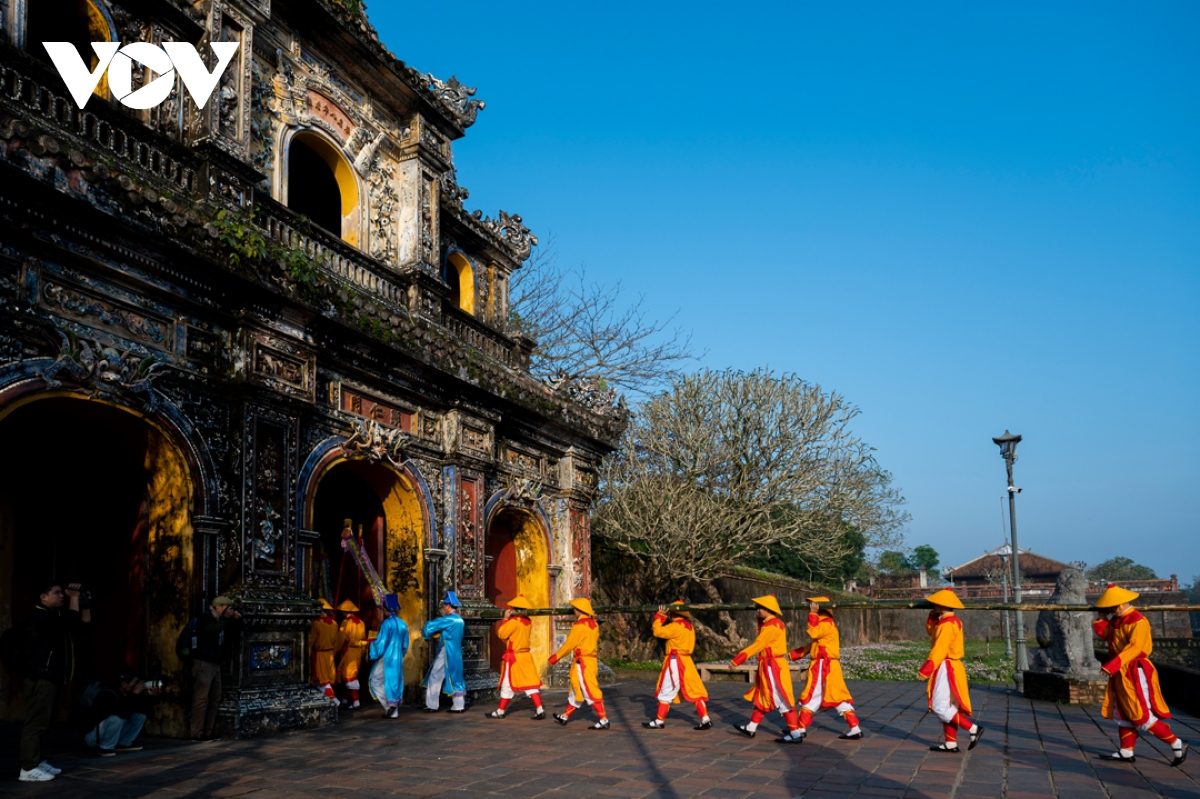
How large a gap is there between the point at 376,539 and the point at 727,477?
42.2 feet

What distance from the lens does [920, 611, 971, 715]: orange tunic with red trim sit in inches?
347

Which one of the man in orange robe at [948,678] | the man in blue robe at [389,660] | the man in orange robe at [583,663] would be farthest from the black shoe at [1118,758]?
the man in blue robe at [389,660]

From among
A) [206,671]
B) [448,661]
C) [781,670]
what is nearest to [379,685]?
[448,661]

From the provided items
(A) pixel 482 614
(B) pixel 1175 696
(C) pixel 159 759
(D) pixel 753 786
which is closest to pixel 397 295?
(A) pixel 482 614

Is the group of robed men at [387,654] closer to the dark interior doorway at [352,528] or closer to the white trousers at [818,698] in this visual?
the dark interior doorway at [352,528]

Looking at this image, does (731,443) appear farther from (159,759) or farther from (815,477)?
(159,759)

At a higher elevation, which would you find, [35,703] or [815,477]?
[815,477]

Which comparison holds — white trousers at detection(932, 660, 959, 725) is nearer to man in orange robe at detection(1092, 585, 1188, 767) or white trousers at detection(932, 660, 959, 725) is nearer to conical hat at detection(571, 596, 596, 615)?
man in orange robe at detection(1092, 585, 1188, 767)

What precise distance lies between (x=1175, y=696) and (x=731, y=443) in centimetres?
1201

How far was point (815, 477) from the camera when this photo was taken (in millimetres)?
24094

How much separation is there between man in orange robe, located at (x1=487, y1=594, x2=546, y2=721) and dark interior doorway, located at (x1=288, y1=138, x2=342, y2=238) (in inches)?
233

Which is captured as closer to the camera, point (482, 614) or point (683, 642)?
point (683, 642)

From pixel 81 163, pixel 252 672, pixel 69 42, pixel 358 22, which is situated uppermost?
pixel 358 22

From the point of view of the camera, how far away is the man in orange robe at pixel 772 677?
967cm
